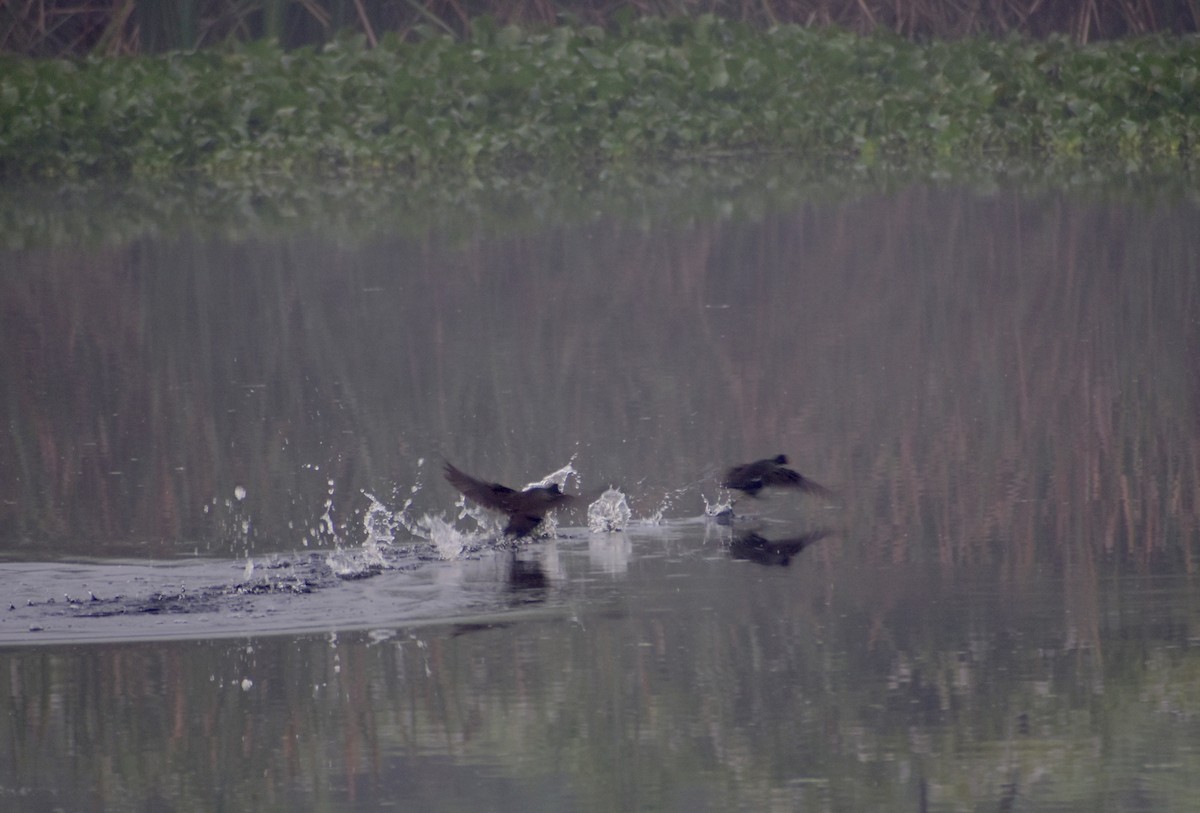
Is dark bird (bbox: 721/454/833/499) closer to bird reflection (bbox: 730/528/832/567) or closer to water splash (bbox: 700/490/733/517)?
water splash (bbox: 700/490/733/517)

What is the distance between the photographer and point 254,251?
15.0 meters

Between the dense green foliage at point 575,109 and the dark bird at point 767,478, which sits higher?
the dense green foliage at point 575,109

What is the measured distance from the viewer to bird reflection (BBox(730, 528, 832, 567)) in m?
7.08

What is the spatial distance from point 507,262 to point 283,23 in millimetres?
11619

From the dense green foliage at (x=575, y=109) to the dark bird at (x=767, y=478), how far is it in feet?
42.7

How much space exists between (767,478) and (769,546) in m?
0.40

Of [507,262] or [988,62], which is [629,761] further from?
[988,62]

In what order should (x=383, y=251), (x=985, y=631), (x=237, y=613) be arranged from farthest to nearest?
(x=383, y=251), (x=237, y=613), (x=985, y=631)

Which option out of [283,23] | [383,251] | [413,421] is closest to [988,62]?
[283,23]

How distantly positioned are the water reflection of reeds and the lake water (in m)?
0.03

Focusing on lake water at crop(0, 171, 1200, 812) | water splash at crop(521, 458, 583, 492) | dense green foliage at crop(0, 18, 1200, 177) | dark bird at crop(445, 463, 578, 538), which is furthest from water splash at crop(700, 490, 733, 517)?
dense green foliage at crop(0, 18, 1200, 177)

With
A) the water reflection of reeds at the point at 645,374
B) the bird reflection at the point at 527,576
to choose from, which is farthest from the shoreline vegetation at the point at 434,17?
the bird reflection at the point at 527,576

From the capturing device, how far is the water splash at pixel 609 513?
7.59 meters

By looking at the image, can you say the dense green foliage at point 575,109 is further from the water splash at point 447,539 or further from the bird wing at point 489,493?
the bird wing at point 489,493
